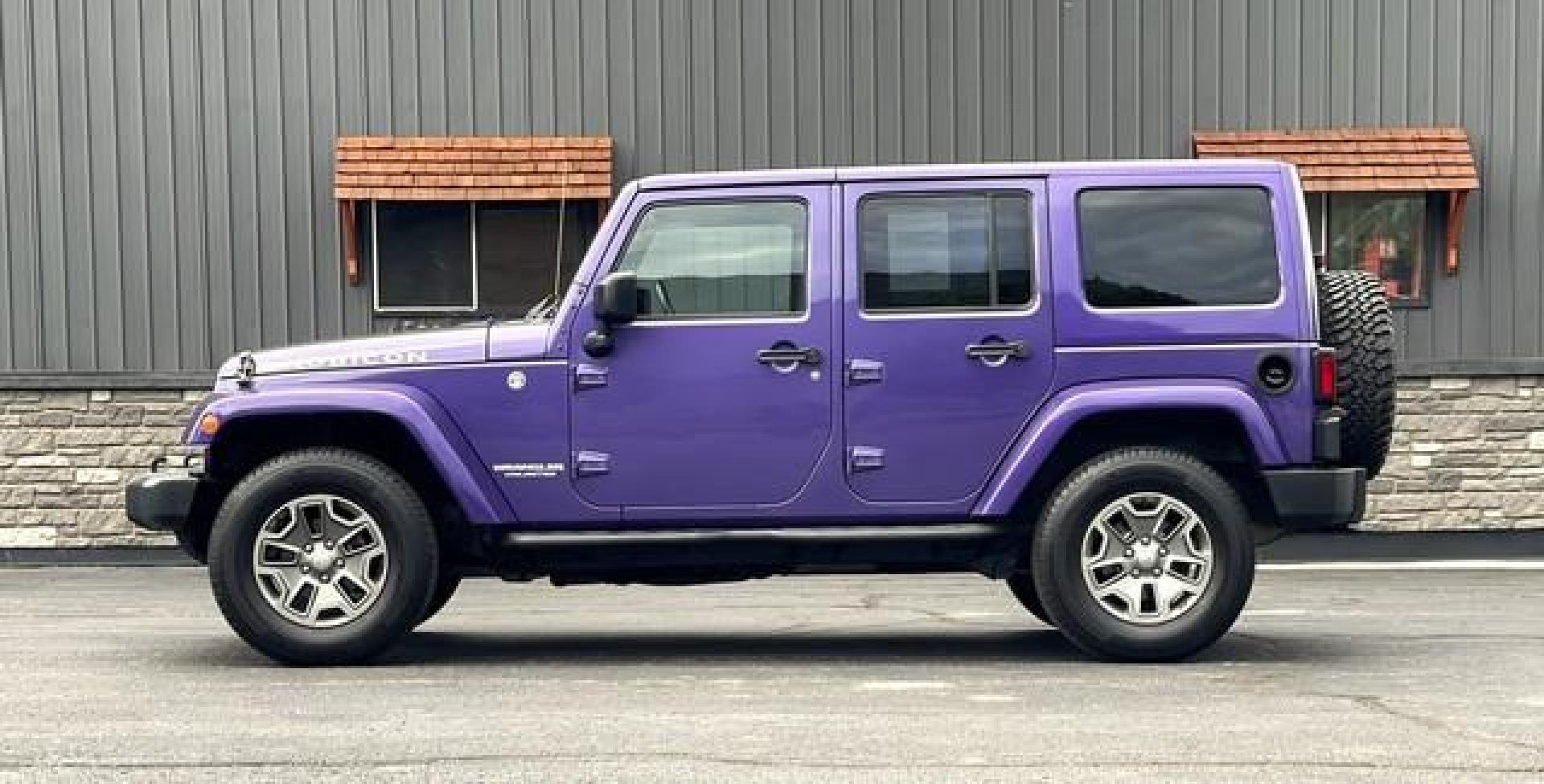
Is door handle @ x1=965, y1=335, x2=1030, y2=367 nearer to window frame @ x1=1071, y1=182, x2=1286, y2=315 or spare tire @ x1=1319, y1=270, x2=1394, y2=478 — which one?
window frame @ x1=1071, y1=182, x2=1286, y2=315

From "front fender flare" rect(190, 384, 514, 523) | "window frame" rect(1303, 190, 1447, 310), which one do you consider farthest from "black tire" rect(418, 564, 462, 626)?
"window frame" rect(1303, 190, 1447, 310)

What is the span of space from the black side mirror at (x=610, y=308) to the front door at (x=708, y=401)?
38 mm

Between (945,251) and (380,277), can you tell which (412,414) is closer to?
(945,251)

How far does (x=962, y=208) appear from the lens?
719cm

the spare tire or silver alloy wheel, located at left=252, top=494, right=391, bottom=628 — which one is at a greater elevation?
the spare tire

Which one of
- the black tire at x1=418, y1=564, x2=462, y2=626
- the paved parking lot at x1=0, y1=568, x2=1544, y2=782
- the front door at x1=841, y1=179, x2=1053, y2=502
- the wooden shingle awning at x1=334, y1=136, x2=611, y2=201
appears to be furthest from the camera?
the wooden shingle awning at x1=334, y1=136, x2=611, y2=201

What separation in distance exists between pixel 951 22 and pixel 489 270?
3913 millimetres

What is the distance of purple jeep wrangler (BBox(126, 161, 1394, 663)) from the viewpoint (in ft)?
23.0

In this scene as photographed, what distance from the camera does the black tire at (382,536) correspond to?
22.9 feet

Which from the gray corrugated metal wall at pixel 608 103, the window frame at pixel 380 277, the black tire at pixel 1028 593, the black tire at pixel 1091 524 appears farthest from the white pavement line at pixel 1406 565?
the window frame at pixel 380 277

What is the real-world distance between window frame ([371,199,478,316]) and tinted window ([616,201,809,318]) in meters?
6.36

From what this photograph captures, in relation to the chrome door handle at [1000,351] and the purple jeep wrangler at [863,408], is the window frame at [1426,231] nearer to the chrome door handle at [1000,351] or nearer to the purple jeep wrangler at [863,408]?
the purple jeep wrangler at [863,408]

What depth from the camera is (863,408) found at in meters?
7.06

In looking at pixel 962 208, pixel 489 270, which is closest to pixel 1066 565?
pixel 962 208
